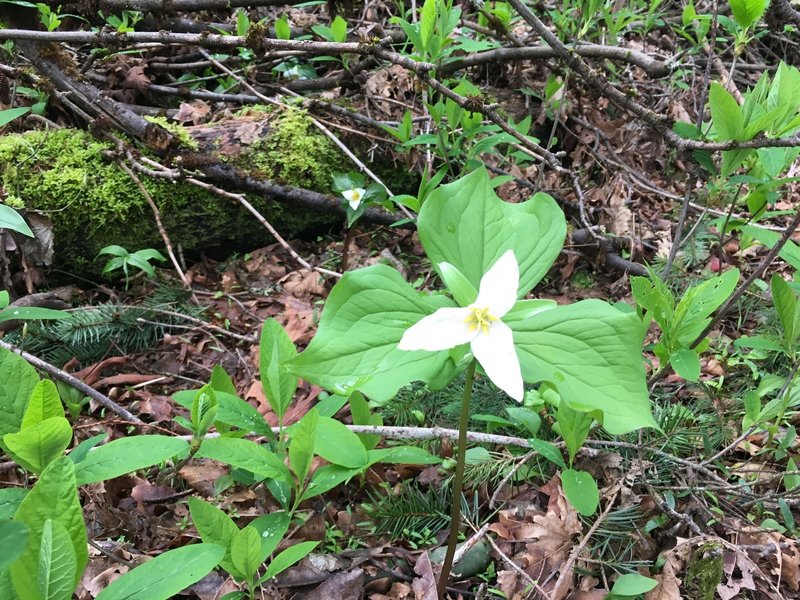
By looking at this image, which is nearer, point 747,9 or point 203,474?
point 747,9

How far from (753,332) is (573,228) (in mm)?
1009

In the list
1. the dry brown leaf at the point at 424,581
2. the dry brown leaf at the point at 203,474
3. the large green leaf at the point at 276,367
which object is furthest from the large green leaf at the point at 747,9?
the dry brown leaf at the point at 203,474

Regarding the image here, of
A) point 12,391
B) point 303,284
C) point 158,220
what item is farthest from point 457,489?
point 158,220

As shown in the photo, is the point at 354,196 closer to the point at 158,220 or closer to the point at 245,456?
the point at 158,220

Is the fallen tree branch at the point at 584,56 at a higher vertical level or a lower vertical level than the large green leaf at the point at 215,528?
higher

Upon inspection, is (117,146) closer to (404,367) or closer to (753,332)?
(404,367)

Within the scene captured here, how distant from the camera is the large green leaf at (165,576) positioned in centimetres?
92

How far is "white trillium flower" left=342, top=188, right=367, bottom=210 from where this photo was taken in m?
2.53

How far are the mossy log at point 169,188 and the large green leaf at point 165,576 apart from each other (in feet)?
6.88

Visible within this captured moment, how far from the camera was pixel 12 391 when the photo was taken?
1220 millimetres

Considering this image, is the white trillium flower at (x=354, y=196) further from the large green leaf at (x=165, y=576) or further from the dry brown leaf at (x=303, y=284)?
the large green leaf at (x=165, y=576)

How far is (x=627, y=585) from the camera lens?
1.27 meters

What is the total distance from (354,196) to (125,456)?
1674 millimetres

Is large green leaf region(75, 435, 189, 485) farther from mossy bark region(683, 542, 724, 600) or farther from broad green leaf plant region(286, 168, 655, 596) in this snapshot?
mossy bark region(683, 542, 724, 600)
